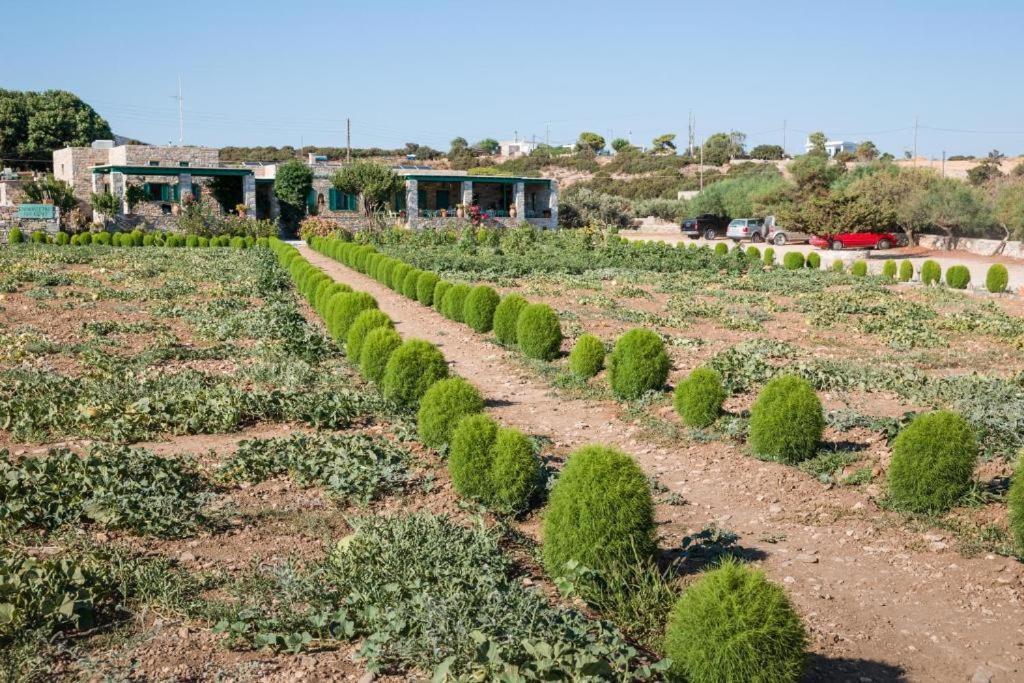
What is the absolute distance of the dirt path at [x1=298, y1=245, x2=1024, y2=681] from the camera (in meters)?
4.73

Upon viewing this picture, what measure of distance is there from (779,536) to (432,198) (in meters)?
46.8

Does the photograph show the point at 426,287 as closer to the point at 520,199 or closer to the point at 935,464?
the point at 935,464

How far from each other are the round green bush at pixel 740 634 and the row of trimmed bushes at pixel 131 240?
35219 mm

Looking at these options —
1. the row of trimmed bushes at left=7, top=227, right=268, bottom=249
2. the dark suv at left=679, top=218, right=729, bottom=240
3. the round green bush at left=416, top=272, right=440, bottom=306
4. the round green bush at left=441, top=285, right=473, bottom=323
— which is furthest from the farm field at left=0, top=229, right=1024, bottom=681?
the dark suv at left=679, top=218, right=729, bottom=240

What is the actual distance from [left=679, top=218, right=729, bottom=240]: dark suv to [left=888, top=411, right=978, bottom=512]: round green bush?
141ft

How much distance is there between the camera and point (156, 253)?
3167cm

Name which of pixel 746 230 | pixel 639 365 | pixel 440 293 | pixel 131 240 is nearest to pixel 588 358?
pixel 639 365

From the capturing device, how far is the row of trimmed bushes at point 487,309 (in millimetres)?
12414

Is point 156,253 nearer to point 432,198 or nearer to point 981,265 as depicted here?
point 432,198

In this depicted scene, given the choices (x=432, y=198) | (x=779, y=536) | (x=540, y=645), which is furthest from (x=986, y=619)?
(x=432, y=198)

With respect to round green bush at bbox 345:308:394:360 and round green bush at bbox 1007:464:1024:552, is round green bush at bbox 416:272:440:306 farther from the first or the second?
round green bush at bbox 1007:464:1024:552

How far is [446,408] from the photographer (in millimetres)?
7664

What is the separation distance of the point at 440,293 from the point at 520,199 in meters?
33.6

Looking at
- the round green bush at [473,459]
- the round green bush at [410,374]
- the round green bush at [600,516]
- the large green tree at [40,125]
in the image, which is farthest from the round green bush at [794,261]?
the large green tree at [40,125]
